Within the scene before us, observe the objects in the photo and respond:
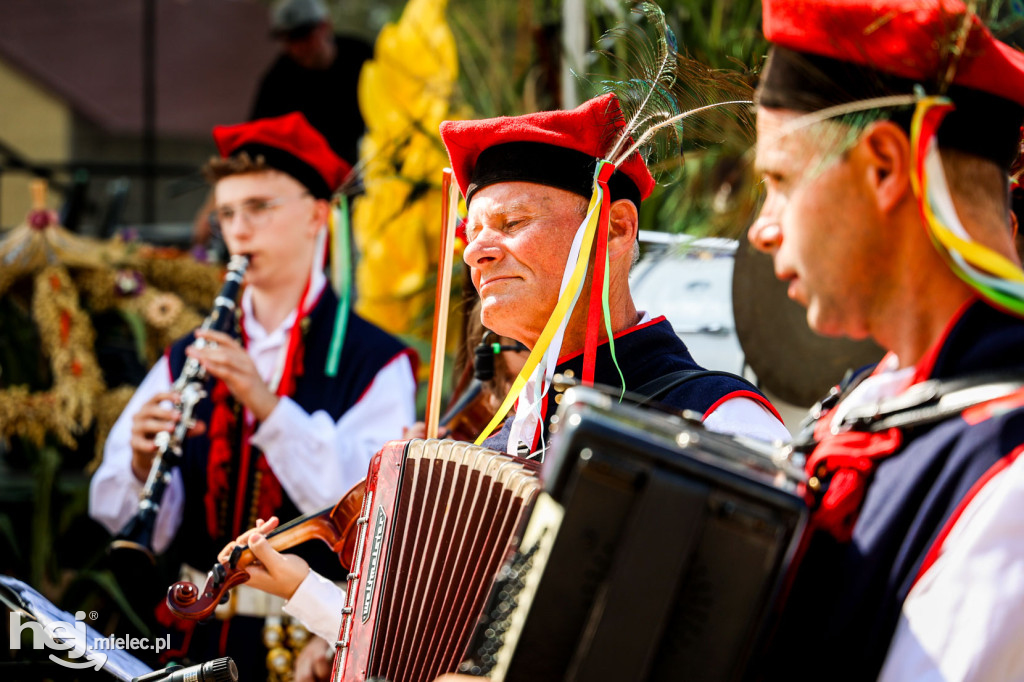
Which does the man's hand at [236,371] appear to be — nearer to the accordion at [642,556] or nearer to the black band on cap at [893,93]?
the accordion at [642,556]

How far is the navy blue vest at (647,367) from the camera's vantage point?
188cm

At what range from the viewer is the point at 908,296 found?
4.25ft

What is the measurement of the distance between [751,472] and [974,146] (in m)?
0.50

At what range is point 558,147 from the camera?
6.77 feet

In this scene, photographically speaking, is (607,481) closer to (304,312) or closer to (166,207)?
(304,312)

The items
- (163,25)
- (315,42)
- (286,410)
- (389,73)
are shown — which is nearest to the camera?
(286,410)

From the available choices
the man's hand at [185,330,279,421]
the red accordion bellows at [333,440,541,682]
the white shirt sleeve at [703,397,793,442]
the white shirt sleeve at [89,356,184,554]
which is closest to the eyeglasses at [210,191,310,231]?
the man's hand at [185,330,279,421]

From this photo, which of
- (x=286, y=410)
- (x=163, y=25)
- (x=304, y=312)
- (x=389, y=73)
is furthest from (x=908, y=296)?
(x=163, y=25)

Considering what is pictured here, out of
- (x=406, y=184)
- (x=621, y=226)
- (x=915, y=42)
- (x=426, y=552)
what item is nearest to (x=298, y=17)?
(x=406, y=184)

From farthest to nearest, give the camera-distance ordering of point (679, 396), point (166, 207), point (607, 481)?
point (166, 207), point (679, 396), point (607, 481)

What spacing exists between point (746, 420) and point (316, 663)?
151 centimetres

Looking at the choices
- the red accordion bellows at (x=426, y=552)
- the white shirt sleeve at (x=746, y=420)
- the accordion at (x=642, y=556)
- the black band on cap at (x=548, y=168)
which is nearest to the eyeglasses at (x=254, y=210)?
the black band on cap at (x=548, y=168)

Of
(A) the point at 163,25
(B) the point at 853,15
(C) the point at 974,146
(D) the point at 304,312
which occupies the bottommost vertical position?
(D) the point at 304,312

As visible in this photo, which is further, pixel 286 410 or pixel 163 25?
pixel 163 25
